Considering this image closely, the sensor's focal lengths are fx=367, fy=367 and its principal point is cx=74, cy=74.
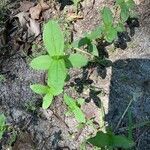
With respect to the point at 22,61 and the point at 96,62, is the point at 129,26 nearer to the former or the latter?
the point at 96,62

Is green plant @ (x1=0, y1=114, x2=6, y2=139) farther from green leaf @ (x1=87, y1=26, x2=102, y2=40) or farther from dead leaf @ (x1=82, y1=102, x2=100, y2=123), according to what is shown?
green leaf @ (x1=87, y1=26, x2=102, y2=40)

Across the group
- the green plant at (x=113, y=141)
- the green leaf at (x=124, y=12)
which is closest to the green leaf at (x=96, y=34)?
the green leaf at (x=124, y=12)

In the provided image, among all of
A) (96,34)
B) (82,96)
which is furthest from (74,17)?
(82,96)

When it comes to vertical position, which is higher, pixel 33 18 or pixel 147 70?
pixel 33 18

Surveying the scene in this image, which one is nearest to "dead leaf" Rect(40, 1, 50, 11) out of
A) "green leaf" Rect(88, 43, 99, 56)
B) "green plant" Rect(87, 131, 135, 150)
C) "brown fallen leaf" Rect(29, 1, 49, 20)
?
"brown fallen leaf" Rect(29, 1, 49, 20)

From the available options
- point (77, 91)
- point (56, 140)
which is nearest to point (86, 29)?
point (77, 91)

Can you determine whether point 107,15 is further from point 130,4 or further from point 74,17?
point 74,17

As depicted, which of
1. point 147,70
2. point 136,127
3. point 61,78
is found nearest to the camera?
point 61,78
